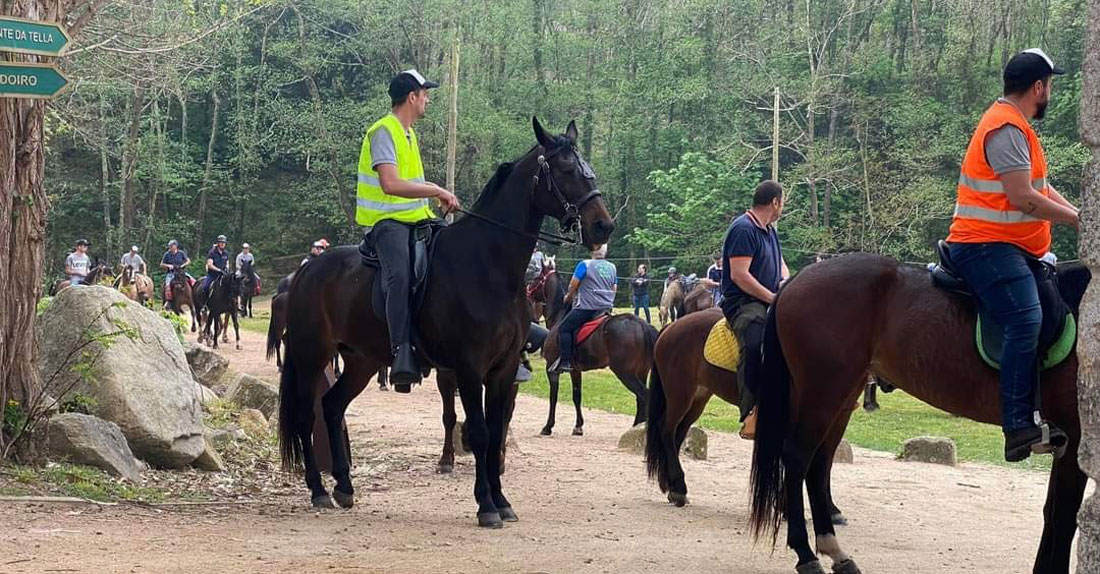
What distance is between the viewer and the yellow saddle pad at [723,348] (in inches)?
338

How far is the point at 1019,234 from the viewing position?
18.9 feet

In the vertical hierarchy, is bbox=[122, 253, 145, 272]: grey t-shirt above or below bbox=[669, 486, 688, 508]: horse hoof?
above

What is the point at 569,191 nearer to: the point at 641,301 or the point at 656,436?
the point at 656,436

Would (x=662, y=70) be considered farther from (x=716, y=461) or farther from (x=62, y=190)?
(x=716, y=461)

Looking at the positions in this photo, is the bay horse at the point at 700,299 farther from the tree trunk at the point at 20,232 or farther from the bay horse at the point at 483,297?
the tree trunk at the point at 20,232

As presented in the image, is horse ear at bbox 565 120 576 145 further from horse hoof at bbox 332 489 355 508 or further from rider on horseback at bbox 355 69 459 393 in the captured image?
horse hoof at bbox 332 489 355 508

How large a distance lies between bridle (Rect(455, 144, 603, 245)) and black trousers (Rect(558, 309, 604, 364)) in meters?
7.07

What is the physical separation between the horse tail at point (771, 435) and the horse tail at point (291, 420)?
12.3 feet

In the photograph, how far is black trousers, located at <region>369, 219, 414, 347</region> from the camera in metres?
7.91

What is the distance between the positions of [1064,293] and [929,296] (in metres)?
0.66

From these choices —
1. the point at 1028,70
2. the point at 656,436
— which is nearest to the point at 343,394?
the point at 656,436

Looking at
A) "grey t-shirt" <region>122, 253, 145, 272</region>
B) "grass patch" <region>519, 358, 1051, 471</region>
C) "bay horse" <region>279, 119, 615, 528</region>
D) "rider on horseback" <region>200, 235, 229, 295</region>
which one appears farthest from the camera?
"grey t-shirt" <region>122, 253, 145, 272</region>

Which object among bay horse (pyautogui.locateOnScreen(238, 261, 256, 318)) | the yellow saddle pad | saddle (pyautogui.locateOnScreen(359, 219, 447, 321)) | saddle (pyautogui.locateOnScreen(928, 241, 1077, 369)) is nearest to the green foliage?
saddle (pyautogui.locateOnScreen(359, 219, 447, 321))

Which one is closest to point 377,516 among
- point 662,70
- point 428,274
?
point 428,274
